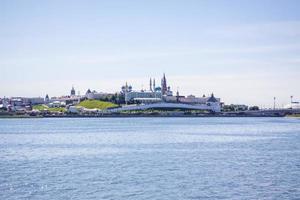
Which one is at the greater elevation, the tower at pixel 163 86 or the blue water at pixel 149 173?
the tower at pixel 163 86

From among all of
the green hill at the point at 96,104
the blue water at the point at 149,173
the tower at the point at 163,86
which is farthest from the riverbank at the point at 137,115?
the blue water at the point at 149,173

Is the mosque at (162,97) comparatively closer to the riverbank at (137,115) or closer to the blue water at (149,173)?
the riverbank at (137,115)

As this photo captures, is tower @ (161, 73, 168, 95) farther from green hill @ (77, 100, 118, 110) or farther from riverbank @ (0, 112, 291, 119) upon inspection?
riverbank @ (0, 112, 291, 119)

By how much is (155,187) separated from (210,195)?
→ 2.20m

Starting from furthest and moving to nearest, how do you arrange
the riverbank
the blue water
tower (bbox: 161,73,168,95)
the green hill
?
tower (bbox: 161,73,168,95) < the green hill < the riverbank < the blue water

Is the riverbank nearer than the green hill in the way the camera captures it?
Yes

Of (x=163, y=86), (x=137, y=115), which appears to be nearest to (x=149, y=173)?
(x=137, y=115)

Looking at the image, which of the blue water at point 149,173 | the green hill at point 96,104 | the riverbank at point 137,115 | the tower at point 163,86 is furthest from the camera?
the tower at point 163,86

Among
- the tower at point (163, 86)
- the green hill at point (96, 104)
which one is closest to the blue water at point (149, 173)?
the green hill at point (96, 104)

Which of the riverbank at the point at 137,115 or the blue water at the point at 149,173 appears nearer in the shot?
the blue water at the point at 149,173

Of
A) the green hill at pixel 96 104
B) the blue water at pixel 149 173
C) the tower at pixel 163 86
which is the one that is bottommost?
the blue water at pixel 149 173

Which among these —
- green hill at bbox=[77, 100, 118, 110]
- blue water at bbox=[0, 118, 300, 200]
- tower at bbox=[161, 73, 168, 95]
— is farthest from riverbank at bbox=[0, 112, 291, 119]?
blue water at bbox=[0, 118, 300, 200]

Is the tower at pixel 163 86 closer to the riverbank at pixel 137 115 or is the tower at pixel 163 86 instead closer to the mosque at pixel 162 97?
the mosque at pixel 162 97

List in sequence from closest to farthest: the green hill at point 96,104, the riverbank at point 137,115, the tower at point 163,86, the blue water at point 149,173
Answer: the blue water at point 149,173
the riverbank at point 137,115
the green hill at point 96,104
the tower at point 163,86
